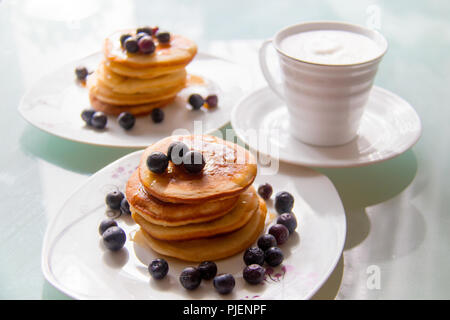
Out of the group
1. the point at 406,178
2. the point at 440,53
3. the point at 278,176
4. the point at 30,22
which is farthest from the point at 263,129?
the point at 30,22

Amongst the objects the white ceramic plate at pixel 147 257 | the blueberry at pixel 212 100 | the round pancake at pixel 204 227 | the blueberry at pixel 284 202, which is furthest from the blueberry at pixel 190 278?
the blueberry at pixel 212 100

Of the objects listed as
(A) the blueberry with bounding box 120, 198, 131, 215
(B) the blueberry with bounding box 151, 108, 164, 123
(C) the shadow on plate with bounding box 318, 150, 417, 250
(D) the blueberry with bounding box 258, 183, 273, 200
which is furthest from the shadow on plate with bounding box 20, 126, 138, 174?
(C) the shadow on plate with bounding box 318, 150, 417, 250

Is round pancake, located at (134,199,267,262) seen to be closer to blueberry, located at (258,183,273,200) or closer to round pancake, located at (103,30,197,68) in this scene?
blueberry, located at (258,183,273,200)

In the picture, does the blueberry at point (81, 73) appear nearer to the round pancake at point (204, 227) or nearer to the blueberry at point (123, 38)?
the blueberry at point (123, 38)

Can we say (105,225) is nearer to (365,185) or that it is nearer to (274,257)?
(274,257)

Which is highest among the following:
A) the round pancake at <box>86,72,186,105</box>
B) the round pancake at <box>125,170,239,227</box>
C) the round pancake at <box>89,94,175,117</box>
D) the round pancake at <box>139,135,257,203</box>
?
the round pancake at <box>139,135,257,203</box>
